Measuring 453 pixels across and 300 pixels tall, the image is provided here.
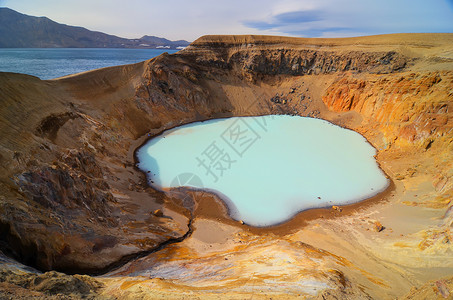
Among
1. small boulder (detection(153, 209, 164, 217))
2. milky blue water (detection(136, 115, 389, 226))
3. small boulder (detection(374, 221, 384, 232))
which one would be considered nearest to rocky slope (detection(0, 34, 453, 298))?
small boulder (detection(374, 221, 384, 232))

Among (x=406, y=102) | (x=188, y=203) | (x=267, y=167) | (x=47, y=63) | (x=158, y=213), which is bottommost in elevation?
(x=188, y=203)

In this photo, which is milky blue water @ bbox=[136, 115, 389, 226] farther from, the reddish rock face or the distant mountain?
the distant mountain

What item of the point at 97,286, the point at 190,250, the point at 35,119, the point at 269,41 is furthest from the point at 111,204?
the point at 269,41

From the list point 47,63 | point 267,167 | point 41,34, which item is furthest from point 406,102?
point 41,34

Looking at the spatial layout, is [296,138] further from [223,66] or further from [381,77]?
[223,66]

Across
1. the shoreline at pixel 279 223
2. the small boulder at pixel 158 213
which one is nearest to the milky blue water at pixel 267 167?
the shoreline at pixel 279 223

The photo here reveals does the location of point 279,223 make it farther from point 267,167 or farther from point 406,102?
point 406,102

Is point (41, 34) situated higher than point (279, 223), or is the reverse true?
point (41, 34)
